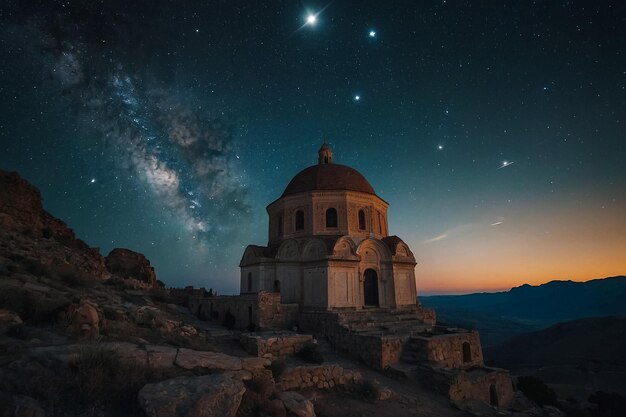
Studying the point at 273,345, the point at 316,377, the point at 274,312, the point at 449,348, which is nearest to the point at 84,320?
the point at 316,377

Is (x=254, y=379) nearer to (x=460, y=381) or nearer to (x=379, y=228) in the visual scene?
(x=460, y=381)

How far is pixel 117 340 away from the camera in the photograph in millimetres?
6441

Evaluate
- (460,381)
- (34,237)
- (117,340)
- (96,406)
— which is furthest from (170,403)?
(34,237)

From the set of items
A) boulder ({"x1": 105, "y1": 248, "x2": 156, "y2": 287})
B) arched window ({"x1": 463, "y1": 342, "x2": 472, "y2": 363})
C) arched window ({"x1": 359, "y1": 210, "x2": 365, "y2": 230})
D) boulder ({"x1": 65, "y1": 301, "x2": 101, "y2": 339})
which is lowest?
arched window ({"x1": 463, "y1": 342, "x2": 472, "y2": 363})

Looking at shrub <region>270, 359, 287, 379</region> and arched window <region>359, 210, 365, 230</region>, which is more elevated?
arched window <region>359, 210, 365, 230</region>

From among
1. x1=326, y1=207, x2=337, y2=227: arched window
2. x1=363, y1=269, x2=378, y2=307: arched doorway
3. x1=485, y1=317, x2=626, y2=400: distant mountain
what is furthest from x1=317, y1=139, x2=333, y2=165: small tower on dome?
x1=485, y1=317, x2=626, y2=400: distant mountain

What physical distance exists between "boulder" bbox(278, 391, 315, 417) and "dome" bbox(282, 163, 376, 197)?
1618 centimetres

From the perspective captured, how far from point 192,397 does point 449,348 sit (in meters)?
12.9

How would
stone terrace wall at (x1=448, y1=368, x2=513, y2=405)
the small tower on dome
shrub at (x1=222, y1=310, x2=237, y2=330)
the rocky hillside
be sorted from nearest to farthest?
the rocky hillside, stone terrace wall at (x1=448, y1=368, x2=513, y2=405), shrub at (x1=222, y1=310, x2=237, y2=330), the small tower on dome

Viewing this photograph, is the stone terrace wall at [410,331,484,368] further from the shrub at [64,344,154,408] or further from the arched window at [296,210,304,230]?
the shrub at [64,344,154,408]

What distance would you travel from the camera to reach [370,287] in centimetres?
2047

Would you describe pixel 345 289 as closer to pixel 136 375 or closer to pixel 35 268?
pixel 35 268

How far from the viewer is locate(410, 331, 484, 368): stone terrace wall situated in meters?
13.5

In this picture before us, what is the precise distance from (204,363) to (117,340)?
1817 millimetres
